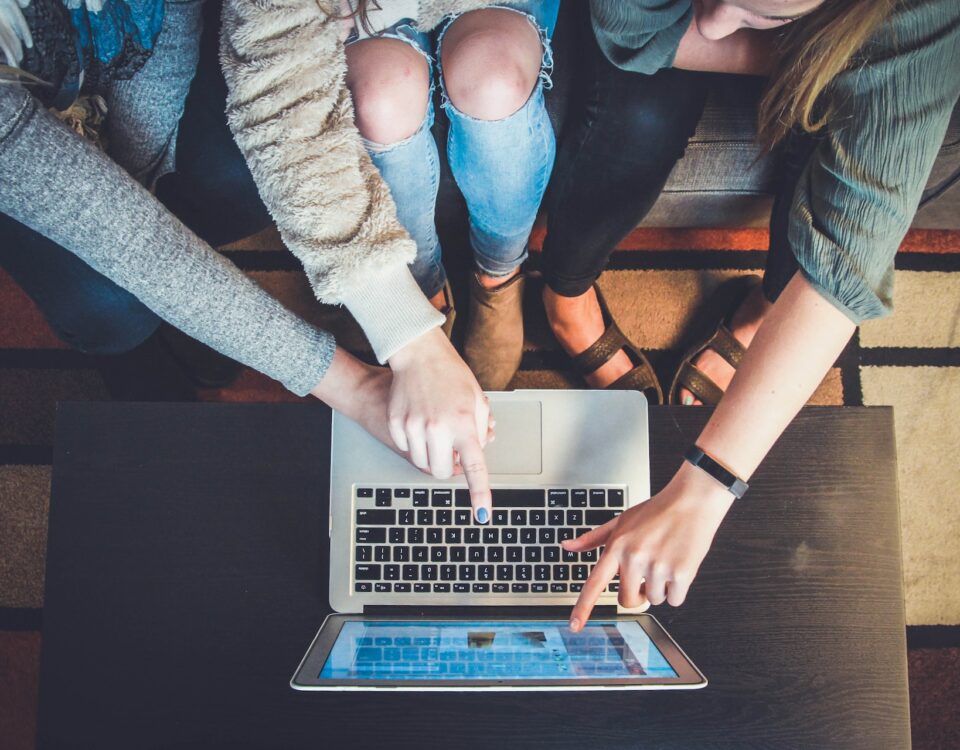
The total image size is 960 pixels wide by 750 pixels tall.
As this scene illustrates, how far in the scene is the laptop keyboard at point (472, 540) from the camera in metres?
0.70

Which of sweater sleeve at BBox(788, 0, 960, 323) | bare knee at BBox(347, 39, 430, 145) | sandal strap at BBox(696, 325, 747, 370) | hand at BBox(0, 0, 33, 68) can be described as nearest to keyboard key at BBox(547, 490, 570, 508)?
sweater sleeve at BBox(788, 0, 960, 323)

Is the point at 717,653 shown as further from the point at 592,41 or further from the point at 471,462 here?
the point at 592,41

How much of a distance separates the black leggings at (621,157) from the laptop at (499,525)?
0.33 meters

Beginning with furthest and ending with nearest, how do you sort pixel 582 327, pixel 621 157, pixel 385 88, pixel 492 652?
pixel 582 327
pixel 621 157
pixel 385 88
pixel 492 652

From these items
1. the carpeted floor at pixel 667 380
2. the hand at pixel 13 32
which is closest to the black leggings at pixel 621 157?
the carpeted floor at pixel 667 380

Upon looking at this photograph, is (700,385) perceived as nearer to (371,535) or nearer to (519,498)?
(519,498)

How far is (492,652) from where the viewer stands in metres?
0.64

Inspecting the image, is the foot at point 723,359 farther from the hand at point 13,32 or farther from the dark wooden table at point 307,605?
the hand at point 13,32

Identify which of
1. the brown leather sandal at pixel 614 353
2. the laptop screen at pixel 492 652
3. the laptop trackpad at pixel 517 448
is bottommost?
the laptop screen at pixel 492 652

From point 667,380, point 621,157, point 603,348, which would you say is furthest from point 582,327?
point 621,157

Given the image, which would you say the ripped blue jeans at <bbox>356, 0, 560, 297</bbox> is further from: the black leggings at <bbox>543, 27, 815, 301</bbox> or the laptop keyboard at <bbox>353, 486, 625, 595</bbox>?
the laptop keyboard at <bbox>353, 486, 625, 595</bbox>

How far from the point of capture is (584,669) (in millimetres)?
602

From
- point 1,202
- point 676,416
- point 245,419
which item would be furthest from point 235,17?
point 676,416

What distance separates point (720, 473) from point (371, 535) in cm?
37
